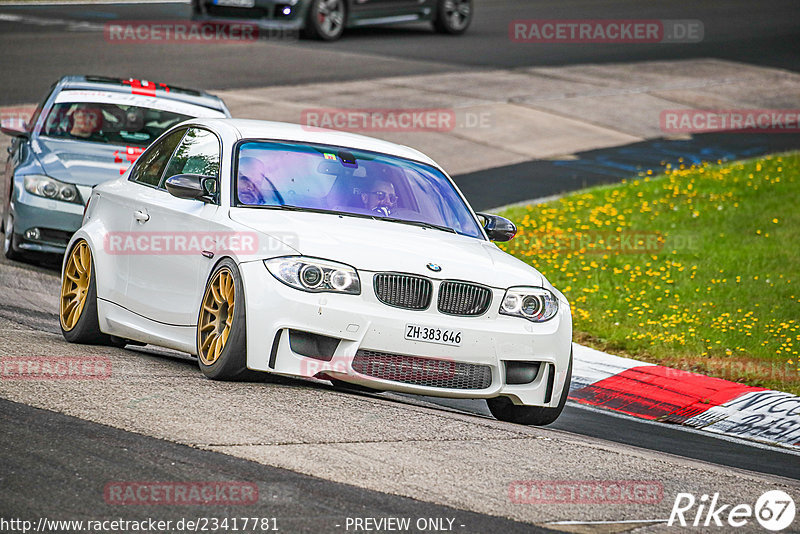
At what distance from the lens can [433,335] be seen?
22.9 ft

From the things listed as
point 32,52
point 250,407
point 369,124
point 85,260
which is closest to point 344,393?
point 250,407

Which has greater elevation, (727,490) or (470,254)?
(470,254)

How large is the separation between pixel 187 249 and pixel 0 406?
1725 millimetres

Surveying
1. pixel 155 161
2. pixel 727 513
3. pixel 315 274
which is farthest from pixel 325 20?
pixel 727 513

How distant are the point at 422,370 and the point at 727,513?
1881 mm

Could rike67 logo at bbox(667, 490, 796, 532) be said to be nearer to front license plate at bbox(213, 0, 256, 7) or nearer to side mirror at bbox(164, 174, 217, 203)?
side mirror at bbox(164, 174, 217, 203)

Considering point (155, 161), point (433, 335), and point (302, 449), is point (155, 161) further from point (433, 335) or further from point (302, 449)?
point (302, 449)

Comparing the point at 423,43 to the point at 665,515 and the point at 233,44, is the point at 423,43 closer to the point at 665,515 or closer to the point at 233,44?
the point at 233,44

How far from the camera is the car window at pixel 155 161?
8617 millimetres

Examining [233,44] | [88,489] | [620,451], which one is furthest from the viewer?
[233,44]

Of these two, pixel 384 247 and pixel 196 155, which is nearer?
pixel 384 247

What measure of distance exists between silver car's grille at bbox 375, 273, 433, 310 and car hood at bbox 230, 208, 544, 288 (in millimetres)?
46

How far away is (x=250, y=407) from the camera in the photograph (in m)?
6.55

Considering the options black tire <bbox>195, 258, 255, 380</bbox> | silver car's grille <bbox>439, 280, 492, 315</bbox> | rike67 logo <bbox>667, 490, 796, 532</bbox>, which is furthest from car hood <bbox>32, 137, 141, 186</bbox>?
rike67 logo <bbox>667, 490, 796, 532</bbox>
